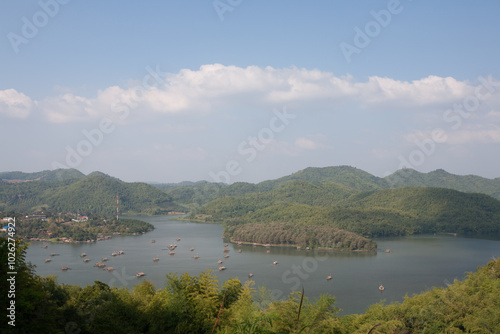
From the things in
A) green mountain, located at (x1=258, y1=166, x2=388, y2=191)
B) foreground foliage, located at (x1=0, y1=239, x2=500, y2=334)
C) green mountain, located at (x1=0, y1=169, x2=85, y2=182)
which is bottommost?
foreground foliage, located at (x1=0, y1=239, x2=500, y2=334)

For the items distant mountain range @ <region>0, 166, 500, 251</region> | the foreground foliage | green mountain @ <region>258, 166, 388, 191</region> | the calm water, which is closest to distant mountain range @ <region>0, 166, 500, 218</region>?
distant mountain range @ <region>0, 166, 500, 251</region>

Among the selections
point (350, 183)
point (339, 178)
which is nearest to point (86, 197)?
point (350, 183)

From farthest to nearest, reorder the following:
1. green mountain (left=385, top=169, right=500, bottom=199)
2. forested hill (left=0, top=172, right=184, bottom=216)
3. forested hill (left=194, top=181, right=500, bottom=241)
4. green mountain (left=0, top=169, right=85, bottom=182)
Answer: green mountain (left=0, top=169, right=85, bottom=182) < green mountain (left=385, top=169, right=500, bottom=199) < forested hill (left=0, top=172, right=184, bottom=216) < forested hill (left=194, top=181, right=500, bottom=241)

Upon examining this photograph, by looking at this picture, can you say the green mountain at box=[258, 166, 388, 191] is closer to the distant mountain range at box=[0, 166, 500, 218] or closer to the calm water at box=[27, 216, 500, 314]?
the distant mountain range at box=[0, 166, 500, 218]

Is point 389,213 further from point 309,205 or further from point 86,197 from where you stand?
point 86,197

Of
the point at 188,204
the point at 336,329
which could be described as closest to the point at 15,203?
the point at 188,204

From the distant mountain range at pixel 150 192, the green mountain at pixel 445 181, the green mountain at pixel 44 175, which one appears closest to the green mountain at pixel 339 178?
the distant mountain range at pixel 150 192

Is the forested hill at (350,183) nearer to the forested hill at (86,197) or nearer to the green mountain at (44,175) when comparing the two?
the forested hill at (86,197)
